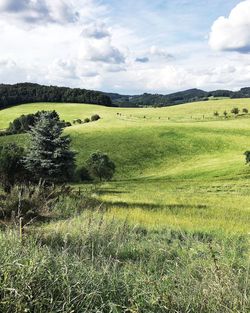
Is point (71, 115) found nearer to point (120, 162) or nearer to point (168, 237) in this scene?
point (120, 162)

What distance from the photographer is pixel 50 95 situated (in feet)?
580

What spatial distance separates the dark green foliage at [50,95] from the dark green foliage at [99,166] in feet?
391

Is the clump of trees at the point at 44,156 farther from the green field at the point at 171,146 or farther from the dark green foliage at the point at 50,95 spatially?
the dark green foliage at the point at 50,95

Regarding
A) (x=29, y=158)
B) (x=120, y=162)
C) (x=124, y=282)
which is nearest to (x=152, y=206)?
(x=29, y=158)

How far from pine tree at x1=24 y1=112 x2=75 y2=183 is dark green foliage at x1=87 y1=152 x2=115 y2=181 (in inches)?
869

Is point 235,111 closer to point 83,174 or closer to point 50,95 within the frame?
point 83,174

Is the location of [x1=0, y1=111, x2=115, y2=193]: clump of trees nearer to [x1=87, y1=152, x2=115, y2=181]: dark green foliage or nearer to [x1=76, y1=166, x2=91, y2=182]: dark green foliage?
[x1=87, y1=152, x2=115, y2=181]: dark green foliage

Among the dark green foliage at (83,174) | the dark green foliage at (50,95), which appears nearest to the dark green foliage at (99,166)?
the dark green foliage at (83,174)

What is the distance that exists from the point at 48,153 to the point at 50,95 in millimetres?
148098

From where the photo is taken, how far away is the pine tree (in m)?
31.3

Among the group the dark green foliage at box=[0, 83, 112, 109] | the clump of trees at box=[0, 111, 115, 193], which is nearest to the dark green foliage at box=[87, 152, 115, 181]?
the clump of trees at box=[0, 111, 115, 193]

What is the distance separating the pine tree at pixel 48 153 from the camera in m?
31.3

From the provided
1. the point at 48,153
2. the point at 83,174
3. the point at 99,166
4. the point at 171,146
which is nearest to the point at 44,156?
the point at 48,153

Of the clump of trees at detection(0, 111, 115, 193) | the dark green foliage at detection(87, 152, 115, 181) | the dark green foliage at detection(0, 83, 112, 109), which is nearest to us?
the clump of trees at detection(0, 111, 115, 193)
